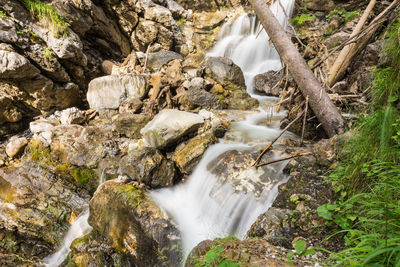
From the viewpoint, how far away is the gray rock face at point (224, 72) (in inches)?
311

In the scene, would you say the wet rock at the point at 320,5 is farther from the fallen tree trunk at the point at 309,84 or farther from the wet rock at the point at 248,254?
the wet rock at the point at 248,254

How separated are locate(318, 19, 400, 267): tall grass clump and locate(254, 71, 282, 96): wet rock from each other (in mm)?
5756

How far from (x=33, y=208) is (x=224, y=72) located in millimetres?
7232

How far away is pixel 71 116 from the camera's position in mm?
6137

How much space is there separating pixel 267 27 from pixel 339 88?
238 centimetres

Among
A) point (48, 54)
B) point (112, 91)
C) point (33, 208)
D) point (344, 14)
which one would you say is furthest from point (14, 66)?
point (344, 14)

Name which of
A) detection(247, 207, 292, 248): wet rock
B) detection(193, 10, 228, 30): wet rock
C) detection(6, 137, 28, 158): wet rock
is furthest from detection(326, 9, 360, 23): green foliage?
detection(6, 137, 28, 158): wet rock

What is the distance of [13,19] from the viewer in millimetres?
5406

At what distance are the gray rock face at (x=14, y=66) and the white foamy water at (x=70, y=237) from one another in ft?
13.6

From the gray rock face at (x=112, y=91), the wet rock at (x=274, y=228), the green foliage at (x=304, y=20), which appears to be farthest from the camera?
the green foliage at (x=304, y=20)

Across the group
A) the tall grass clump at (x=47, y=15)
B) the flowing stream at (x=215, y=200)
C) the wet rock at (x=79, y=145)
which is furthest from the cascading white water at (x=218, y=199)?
the tall grass clump at (x=47, y=15)

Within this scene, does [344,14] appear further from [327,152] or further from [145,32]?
[145,32]

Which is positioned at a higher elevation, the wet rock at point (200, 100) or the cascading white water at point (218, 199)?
the wet rock at point (200, 100)

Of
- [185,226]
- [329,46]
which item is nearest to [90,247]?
[185,226]
